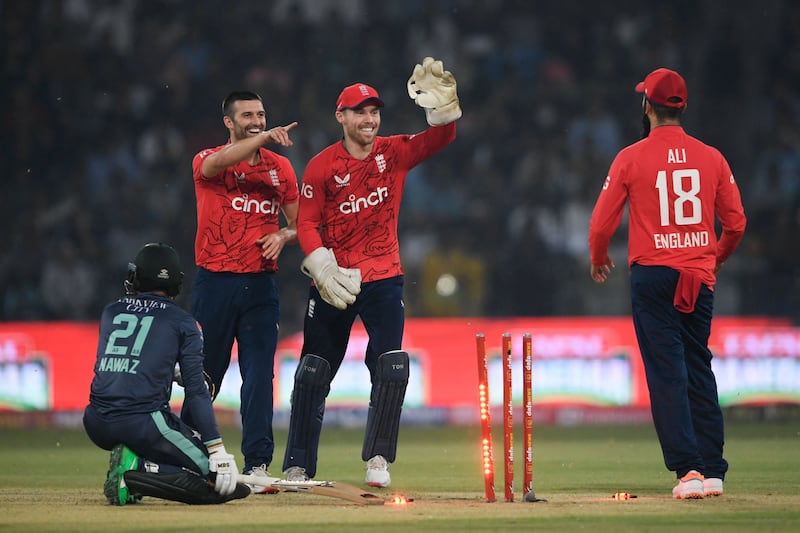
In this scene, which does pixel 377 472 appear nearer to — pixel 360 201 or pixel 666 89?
pixel 360 201

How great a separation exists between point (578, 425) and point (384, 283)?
6640 mm

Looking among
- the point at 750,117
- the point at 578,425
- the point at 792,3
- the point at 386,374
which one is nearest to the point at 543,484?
the point at 386,374

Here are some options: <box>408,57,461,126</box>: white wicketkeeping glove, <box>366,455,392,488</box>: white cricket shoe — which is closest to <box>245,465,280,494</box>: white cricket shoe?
<box>366,455,392,488</box>: white cricket shoe

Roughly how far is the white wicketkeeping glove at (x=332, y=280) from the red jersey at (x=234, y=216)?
18.1 inches

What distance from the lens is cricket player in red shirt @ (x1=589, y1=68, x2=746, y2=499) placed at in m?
7.54

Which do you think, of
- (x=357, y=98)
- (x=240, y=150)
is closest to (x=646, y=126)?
(x=357, y=98)

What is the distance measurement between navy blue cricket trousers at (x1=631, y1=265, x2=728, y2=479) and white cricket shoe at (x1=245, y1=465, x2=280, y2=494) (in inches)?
86.4

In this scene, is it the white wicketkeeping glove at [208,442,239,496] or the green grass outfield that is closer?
the green grass outfield

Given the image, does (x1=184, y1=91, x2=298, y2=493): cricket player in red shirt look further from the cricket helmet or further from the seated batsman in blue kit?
the seated batsman in blue kit

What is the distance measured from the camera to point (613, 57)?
19.7 meters

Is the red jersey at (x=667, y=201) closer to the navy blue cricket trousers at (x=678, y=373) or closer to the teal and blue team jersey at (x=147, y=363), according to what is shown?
the navy blue cricket trousers at (x=678, y=373)

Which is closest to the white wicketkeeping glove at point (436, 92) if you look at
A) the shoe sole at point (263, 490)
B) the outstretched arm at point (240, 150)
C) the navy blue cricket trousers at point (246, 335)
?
the outstretched arm at point (240, 150)

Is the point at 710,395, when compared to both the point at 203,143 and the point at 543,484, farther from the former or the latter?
the point at 203,143

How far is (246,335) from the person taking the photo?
27.4 feet
